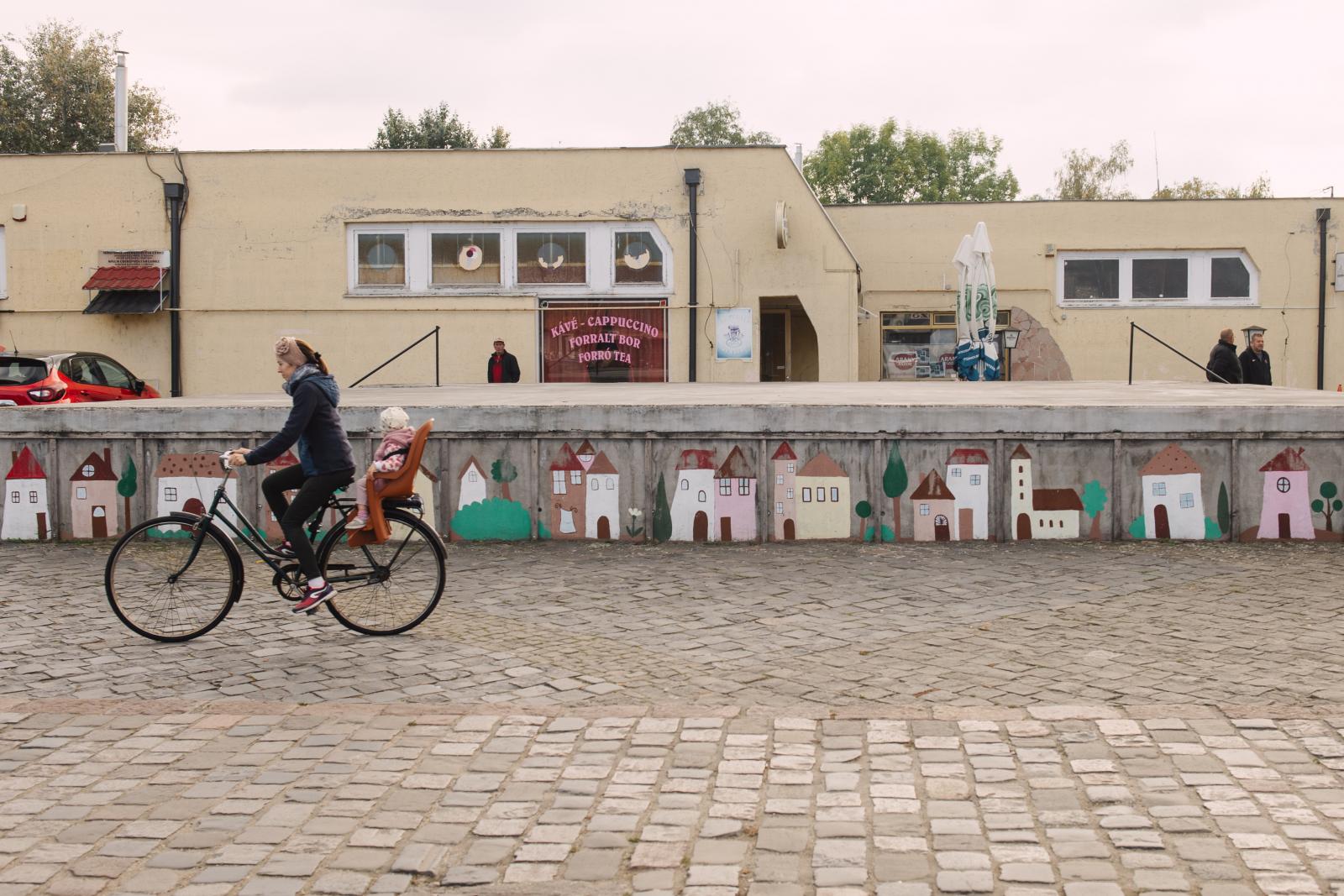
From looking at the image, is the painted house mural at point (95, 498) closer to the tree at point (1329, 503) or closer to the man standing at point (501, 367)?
the tree at point (1329, 503)

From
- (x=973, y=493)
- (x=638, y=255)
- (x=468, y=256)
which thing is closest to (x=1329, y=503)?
(x=973, y=493)

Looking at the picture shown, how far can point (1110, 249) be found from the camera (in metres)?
27.1

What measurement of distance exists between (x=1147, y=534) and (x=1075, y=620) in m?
3.32

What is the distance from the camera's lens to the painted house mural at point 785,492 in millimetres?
10469

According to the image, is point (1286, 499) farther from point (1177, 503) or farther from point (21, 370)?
point (21, 370)

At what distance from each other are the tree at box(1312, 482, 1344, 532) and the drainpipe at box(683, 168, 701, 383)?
13.9 metres

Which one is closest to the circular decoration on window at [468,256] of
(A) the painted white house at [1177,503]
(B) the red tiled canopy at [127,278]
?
(B) the red tiled canopy at [127,278]

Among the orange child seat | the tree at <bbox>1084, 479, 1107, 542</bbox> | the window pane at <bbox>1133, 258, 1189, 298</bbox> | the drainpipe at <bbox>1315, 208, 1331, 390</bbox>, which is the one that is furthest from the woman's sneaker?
the drainpipe at <bbox>1315, 208, 1331, 390</bbox>

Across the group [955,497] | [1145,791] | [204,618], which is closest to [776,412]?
[955,497]

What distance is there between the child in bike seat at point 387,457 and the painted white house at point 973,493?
15.9ft

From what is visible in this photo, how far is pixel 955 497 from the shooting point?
34.1ft

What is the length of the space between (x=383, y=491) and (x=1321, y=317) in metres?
25.2

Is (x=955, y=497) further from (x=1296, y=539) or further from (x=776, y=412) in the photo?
(x=1296, y=539)

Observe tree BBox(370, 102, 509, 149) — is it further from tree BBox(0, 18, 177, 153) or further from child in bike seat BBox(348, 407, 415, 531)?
child in bike seat BBox(348, 407, 415, 531)
